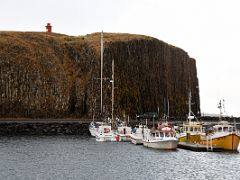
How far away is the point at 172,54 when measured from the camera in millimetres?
168875

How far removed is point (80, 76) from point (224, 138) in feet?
221

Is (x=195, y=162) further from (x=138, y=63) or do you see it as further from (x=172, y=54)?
(x=172, y=54)

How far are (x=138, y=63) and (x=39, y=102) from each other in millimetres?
38152

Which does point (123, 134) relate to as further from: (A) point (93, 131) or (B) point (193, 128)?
(B) point (193, 128)

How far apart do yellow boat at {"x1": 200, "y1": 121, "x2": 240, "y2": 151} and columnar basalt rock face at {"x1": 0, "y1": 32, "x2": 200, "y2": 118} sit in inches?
2105

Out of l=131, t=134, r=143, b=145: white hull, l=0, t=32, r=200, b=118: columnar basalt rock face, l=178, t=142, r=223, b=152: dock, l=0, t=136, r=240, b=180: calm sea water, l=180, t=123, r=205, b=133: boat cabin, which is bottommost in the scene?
l=0, t=136, r=240, b=180: calm sea water

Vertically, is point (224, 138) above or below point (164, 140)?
above

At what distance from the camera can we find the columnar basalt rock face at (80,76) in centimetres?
12181

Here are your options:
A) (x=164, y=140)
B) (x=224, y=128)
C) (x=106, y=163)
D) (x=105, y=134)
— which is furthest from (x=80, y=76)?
(x=106, y=163)

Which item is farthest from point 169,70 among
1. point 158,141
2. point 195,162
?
point 195,162

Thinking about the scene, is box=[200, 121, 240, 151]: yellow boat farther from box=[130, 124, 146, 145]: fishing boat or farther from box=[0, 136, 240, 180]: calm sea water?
box=[130, 124, 146, 145]: fishing boat

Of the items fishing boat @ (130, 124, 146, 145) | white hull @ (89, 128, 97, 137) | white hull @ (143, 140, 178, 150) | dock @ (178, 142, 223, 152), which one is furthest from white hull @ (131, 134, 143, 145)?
white hull @ (89, 128, 97, 137)

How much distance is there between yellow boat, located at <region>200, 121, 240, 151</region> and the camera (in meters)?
72.4

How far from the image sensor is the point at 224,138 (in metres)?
72.9
